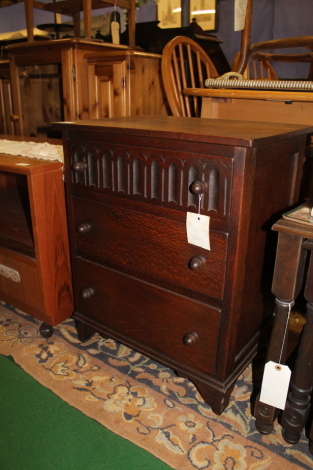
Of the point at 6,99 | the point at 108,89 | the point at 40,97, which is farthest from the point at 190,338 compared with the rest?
the point at 6,99

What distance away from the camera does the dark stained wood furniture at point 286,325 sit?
89 centimetres

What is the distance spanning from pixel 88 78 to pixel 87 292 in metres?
1.37

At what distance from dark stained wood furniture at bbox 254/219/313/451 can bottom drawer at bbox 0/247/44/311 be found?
0.89 m

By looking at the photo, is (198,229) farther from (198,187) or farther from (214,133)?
(214,133)

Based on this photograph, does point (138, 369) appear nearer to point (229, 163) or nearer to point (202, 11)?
point (229, 163)

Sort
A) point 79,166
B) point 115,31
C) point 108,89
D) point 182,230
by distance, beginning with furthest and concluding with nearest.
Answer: point 115,31, point 108,89, point 79,166, point 182,230

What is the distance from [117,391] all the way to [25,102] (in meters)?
2.07

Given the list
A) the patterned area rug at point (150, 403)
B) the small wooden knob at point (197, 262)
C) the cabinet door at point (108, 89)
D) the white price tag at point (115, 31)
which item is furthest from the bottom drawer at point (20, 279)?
the white price tag at point (115, 31)

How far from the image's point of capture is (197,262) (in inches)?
39.7

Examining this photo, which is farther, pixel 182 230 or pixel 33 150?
pixel 33 150

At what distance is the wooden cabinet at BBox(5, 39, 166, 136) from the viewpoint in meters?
2.04

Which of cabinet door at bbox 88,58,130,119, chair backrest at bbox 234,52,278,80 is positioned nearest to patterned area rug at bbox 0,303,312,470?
cabinet door at bbox 88,58,130,119

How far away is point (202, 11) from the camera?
3.15 metres

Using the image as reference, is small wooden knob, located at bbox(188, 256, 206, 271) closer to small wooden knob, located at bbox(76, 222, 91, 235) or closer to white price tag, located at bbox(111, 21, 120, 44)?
small wooden knob, located at bbox(76, 222, 91, 235)
